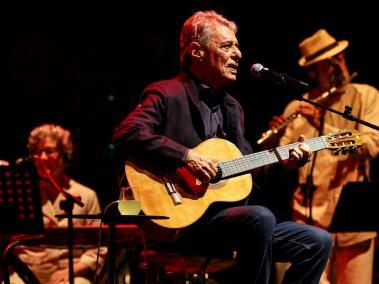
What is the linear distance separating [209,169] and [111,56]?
14.2 ft

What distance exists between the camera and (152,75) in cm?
755

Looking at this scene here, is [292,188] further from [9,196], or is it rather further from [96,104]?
[9,196]

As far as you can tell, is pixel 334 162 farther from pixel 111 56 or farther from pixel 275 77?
pixel 111 56

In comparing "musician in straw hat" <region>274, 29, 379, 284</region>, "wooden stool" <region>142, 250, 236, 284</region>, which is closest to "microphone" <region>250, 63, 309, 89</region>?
"wooden stool" <region>142, 250, 236, 284</region>

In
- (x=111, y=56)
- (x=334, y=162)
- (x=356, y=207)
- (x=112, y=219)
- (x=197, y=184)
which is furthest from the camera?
(x=111, y=56)

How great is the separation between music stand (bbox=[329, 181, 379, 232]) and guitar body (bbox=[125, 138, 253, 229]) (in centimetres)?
94

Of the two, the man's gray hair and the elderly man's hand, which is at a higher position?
the man's gray hair

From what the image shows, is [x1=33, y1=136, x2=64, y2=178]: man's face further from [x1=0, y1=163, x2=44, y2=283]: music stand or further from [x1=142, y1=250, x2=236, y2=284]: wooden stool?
[x1=142, y1=250, x2=236, y2=284]: wooden stool

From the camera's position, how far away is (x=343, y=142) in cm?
418

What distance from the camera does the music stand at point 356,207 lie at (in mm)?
4578

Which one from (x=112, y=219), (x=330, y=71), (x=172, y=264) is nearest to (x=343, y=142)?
(x=172, y=264)

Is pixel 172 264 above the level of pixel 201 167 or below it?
below

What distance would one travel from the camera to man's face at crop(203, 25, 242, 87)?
14.0 ft

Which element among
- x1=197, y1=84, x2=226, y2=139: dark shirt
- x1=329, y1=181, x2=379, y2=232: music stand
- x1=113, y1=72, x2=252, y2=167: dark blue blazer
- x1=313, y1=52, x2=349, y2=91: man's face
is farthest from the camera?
x1=313, y1=52, x2=349, y2=91: man's face
